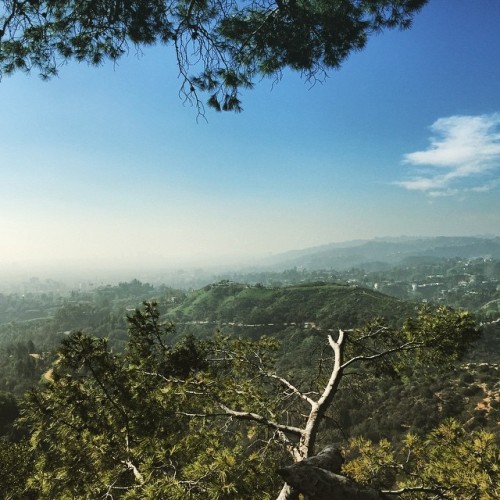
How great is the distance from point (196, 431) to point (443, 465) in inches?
127

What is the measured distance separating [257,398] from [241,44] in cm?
644

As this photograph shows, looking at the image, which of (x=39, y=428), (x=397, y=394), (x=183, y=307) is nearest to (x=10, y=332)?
(x=183, y=307)

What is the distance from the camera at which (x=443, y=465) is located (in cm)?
395

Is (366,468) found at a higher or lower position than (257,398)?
lower

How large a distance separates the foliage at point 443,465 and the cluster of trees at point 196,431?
0.6 inches

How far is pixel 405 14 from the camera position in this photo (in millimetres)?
5992

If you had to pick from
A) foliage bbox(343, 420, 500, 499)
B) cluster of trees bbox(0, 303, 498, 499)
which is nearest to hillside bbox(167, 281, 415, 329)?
cluster of trees bbox(0, 303, 498, 499)

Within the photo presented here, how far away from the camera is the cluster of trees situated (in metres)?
3.50

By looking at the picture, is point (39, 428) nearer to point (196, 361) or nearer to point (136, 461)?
point (136, 461)

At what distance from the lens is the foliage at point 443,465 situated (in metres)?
3.61

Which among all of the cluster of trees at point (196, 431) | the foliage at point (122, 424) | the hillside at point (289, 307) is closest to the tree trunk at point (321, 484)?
the cluster of trees at point (196, 431)

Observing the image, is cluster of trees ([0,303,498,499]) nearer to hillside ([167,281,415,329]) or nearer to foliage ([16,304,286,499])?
foliage ([16,304,286,499])

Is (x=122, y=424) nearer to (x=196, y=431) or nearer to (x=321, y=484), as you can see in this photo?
(x=196, y=431)

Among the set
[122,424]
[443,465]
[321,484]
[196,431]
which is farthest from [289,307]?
[321,484]
